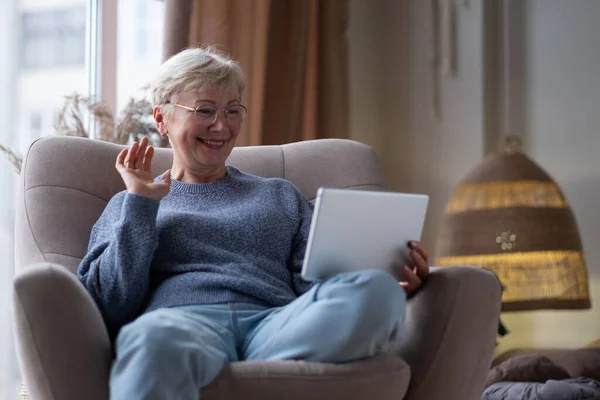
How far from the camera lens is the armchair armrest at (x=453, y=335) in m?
1.66

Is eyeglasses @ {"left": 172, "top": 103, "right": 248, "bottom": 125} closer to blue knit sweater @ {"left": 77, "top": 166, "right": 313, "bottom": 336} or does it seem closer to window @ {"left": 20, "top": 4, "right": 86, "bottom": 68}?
blue knit sweater @ {"left": 77, "top": 166, "right": 313, "bottom": 336}

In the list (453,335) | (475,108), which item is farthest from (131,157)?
(475,108)

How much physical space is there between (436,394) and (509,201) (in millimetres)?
1508

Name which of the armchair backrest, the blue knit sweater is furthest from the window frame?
the blue knit sweater

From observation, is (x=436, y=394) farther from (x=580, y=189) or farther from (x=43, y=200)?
(x=580, y=189)

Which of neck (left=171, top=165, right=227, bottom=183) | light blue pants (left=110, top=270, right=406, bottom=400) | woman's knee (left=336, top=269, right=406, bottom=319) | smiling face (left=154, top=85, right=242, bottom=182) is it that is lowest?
light blue pants (left=110, top=270, right=406, bottom=400)

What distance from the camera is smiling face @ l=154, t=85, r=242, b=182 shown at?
1.92m

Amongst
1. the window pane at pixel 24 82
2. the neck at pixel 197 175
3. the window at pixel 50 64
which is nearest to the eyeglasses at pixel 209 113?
the neck at pixel 197 175

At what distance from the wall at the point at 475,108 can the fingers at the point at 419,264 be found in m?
1.72

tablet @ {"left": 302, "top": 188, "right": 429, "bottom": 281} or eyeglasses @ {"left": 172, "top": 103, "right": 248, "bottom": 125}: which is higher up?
eyeglasses @ {"left": 172, "top": 103, "right": 248, "bottom": 125}

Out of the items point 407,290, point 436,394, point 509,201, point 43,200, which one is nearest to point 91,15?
point 43,200

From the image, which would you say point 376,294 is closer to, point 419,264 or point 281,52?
point 419,264

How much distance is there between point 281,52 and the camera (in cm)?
338

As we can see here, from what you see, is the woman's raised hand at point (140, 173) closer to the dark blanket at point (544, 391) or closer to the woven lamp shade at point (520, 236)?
the dark blanket at point (544, 391)
